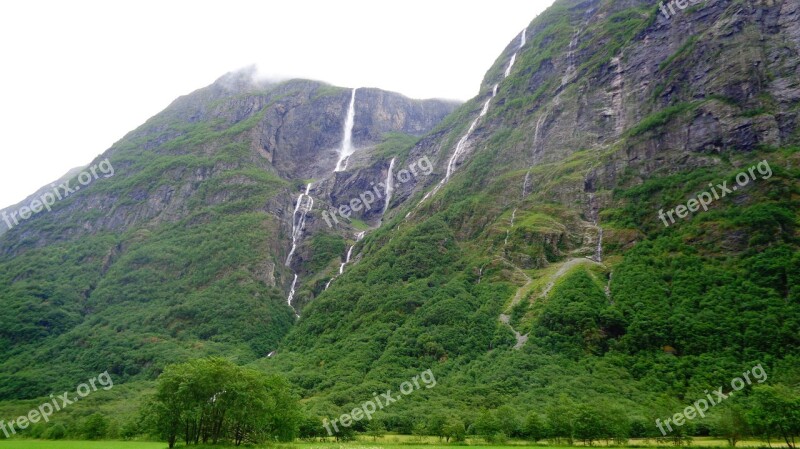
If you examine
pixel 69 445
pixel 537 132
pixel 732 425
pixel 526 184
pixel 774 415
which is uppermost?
pixel 69 445

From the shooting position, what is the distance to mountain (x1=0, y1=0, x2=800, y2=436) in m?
78.3

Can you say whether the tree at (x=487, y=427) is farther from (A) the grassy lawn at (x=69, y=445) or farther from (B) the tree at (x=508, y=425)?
(A) the grassy lawn at (x=69, y=445)

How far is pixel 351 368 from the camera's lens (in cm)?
10025

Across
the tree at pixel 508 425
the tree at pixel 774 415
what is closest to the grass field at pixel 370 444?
the tree at pixel 774 415

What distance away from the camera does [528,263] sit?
4545 inches

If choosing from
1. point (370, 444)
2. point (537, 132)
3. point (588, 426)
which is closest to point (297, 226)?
point (537, 132)

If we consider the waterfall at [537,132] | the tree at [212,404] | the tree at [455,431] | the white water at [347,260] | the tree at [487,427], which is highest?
the tree at [212,404]

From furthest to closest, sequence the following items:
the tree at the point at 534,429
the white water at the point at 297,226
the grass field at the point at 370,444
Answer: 1. the white water at the point at 297,226
2. the tree at the point at 534,429
3. the grass field at the point at 370,444


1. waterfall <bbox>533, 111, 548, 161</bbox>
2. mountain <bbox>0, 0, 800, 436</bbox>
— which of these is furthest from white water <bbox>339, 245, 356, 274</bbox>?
waterfall <bbox>533, 111, 548, 161</bbox>

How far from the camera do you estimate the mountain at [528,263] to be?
3083 inches

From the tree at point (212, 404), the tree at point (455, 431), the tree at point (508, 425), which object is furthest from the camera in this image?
the tree at point (508, 425)

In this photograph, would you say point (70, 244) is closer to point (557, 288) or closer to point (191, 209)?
point (191, 209)

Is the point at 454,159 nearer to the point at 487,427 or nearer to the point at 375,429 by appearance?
the point at 375,429

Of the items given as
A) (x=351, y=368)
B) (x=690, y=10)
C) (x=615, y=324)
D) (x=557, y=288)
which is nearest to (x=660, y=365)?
(x=615, y=324)
